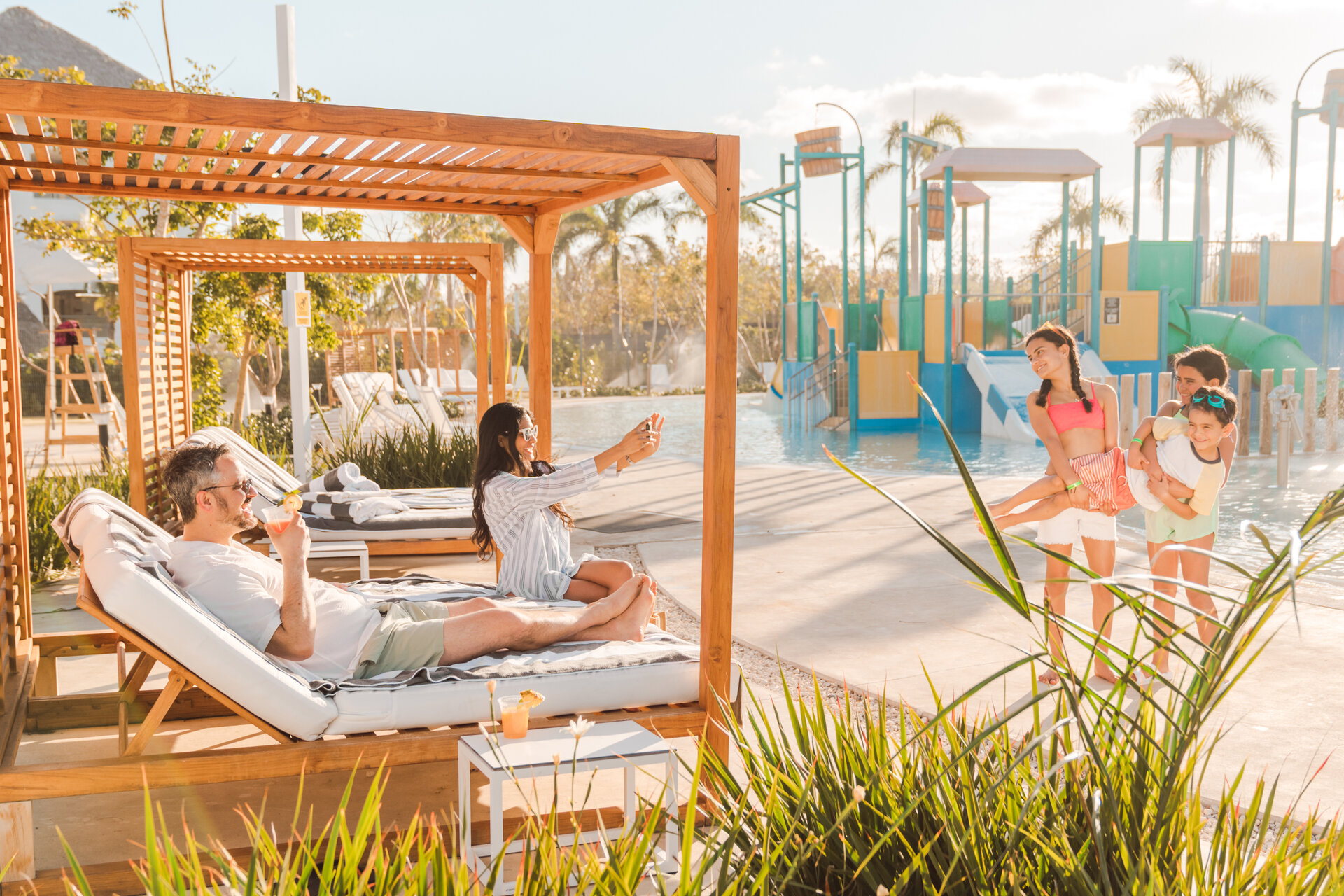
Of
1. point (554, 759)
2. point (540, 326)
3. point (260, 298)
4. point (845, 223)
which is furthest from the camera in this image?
point (845, 223)

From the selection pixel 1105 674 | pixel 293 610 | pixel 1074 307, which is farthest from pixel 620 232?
pixel 293 610

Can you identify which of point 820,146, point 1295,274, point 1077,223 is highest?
point 1077,223

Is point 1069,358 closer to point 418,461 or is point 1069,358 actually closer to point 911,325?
point 418,461

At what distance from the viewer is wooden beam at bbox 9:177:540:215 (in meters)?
3.75

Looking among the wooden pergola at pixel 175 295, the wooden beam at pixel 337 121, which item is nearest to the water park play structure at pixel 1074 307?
the wooden pergola at pixel 175 295

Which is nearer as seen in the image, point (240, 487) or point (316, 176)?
point (240, 487)

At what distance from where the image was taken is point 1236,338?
18.6 metres

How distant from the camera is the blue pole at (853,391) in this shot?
62.1ft

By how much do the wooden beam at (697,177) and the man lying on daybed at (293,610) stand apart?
4.45ft

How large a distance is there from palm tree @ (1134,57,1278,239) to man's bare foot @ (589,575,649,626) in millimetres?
30064

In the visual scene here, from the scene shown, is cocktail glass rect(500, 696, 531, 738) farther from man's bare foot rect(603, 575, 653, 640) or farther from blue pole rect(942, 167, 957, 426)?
blue pole rect(942, 167, 957, 426)

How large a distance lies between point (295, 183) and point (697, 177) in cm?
166

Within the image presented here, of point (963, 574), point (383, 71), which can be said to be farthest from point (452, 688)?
point (383, 71)

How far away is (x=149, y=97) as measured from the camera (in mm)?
2516
